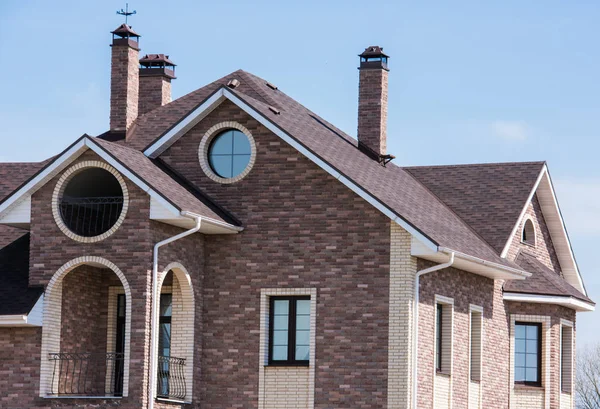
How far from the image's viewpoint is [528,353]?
33.1 meters

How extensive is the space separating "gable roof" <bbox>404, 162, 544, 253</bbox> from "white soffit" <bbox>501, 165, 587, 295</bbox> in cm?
43

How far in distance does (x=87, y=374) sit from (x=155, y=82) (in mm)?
8596

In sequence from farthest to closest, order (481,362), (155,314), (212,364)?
1. (481,362)
2. (212,364)
3. (155,314)

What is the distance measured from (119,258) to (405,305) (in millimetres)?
5614

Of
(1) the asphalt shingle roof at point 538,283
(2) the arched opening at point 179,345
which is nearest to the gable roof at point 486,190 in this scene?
(1) the asphalt shingle roof at point 538,283

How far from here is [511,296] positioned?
32.4 m

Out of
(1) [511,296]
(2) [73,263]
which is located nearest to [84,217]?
(2) [73,263]

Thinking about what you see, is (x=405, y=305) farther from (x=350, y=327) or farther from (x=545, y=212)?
(x=545, y=212)

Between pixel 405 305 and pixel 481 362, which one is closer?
pixel 405 305

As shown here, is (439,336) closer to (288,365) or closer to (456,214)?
(288,365)

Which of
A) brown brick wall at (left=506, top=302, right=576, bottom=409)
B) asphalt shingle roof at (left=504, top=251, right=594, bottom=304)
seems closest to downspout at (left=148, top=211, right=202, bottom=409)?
asphalt shingle roof at (left=504, top=251, right=594, bottom=304)

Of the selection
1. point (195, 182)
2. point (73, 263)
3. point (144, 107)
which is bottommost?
point (73, 263)

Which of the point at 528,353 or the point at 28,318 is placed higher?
the point at 28,318

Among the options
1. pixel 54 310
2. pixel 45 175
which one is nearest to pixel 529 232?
pixel 54 310
